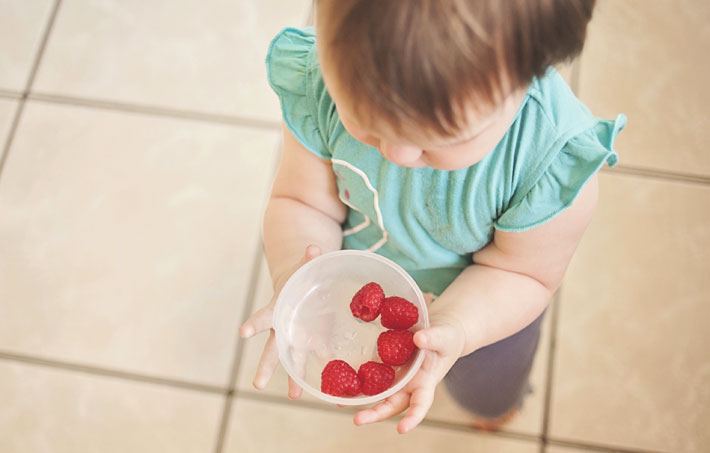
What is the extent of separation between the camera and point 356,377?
606 millimetres

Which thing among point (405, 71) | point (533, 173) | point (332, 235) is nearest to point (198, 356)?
point (332, 235)

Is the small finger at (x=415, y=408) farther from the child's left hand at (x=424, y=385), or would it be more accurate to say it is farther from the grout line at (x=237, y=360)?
the grout line at (x=237, y=360)

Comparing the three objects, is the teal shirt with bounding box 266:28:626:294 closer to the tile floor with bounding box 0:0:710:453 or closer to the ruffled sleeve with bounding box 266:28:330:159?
the ruffled sleeve with bounding box 266:28:330:159

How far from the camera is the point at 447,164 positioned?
0.48 m

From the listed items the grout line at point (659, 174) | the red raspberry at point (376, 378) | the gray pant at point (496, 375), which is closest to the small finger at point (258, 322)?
the red raspberry at point (376, 378)

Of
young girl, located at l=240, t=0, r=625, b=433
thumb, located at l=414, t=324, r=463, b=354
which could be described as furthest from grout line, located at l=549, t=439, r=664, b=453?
thumb, located at l=414, t=324, r=463, b=354

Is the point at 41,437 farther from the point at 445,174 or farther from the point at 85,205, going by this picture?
the point at 445,174

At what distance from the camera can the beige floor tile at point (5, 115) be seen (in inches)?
45.6

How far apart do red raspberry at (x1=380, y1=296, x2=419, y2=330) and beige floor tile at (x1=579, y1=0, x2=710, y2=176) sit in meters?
0.61

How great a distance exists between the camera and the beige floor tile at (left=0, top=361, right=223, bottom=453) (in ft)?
3.26

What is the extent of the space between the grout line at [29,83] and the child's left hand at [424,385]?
2.75ft

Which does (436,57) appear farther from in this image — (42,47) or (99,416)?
(42,47)

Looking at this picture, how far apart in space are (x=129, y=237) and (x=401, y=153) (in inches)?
29.2

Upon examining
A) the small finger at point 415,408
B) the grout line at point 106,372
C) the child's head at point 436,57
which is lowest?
the grout line at point 106,372
